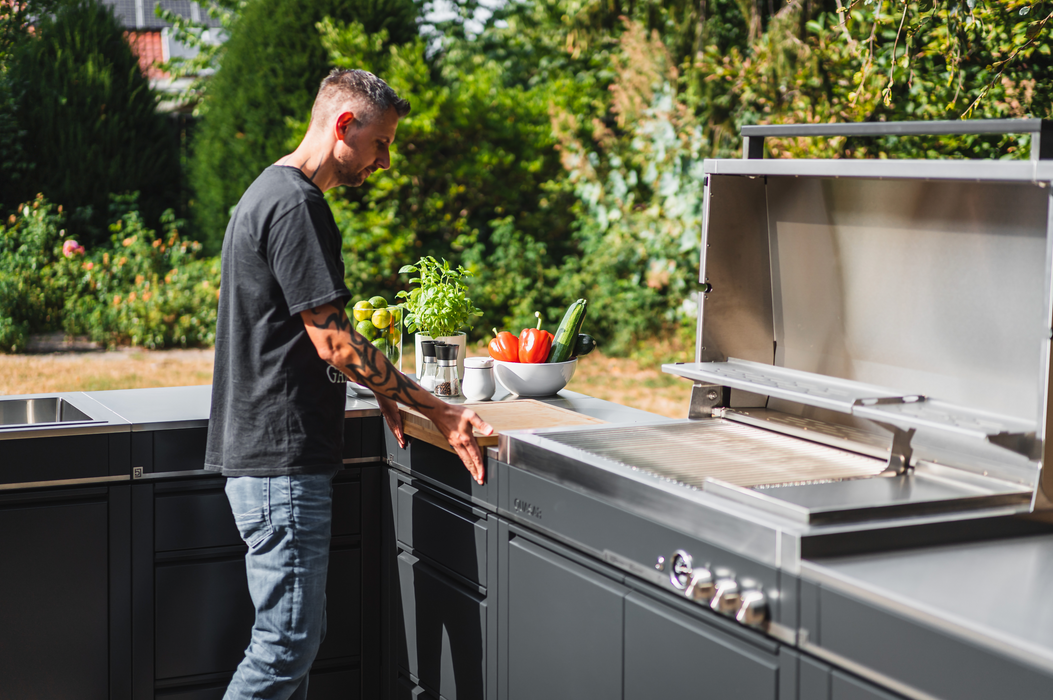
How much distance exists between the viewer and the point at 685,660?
1702 mm

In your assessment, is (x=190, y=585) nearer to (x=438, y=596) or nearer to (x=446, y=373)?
(x=438, y=596)

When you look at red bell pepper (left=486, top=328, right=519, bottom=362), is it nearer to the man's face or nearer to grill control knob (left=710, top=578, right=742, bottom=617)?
the man's face

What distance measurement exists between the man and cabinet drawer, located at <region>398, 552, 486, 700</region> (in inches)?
13.8

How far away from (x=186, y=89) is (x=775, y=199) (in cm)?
879

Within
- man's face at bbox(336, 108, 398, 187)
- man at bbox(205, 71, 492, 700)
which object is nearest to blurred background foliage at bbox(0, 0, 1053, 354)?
man's face at bbox(336, 108, 398, 187)

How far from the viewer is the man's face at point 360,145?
7.52 feet

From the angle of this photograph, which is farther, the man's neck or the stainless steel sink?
the stainless steel sink

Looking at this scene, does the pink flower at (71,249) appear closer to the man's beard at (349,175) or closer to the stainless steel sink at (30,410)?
the stainless steel sink at (30,410)

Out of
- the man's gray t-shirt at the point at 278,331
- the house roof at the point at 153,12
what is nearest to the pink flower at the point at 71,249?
the house roof at the point at 153,12

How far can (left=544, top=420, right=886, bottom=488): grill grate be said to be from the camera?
1.79 m

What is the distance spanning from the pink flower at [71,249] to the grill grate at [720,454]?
7062mm

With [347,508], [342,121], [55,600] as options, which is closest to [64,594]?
[55,600]

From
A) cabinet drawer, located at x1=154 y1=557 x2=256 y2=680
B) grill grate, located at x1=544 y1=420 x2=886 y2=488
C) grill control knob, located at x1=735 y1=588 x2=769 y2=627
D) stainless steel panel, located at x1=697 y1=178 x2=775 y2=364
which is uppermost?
stainless steel panel, located at x1=697 y1=178 x2=775 y2=364

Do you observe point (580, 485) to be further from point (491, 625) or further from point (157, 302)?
point (157, 302)
